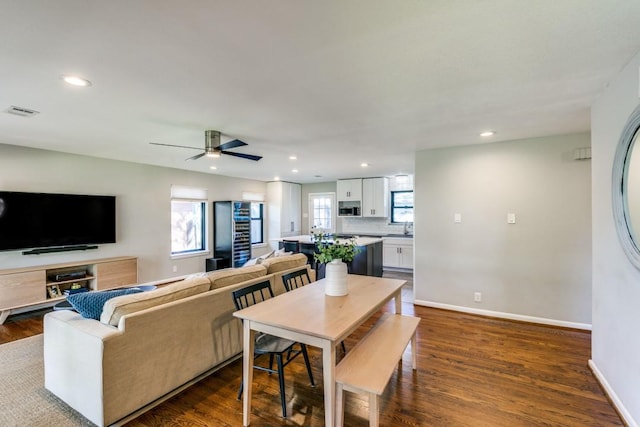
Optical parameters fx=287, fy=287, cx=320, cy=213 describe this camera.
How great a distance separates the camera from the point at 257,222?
815 cm

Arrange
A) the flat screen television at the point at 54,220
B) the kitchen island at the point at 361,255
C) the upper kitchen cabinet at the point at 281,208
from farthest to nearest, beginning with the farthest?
1. the upper kitchen cabinet at the point at 281,208
2. the kitchen island at the point at 361,255
3. the flat screen television at the point at 54,220

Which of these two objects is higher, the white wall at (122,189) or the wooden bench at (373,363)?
the white wall at (122,189)

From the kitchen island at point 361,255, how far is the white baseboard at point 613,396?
2.93 metres

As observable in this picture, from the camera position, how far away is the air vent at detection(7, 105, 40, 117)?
257cm

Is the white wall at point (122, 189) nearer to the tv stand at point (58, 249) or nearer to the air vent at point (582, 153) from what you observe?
the tv stand at point (58, 249)

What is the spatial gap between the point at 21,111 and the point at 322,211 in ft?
21.6

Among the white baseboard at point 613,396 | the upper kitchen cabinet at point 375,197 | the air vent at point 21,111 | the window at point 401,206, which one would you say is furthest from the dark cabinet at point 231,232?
the white baseboard at point 613,396

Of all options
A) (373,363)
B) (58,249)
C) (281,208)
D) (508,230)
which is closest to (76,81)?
(373,363)

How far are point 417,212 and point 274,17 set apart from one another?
3569mm

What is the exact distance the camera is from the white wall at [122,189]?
4086 mm

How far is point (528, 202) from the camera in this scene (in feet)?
12.2

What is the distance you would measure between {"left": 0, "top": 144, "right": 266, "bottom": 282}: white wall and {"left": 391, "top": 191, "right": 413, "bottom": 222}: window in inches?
176

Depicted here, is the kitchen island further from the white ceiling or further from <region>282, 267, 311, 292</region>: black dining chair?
the white ceiling

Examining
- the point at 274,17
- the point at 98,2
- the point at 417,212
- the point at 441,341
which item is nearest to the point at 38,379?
the point at 98,2
